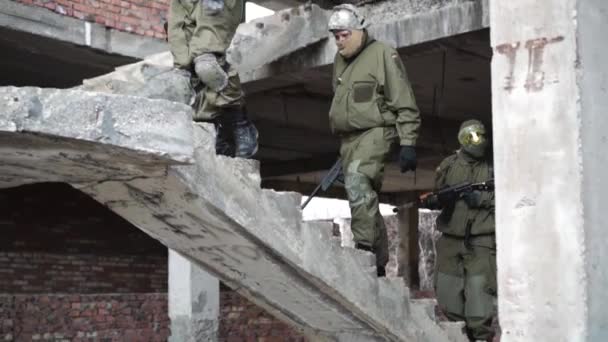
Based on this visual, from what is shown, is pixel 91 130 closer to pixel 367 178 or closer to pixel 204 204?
pixel 204 204

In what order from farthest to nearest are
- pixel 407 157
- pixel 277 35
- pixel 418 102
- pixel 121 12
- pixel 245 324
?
pixel 418 102, pixel 245 324, pixel 121 12, pixel 277 35, pixel 407 157

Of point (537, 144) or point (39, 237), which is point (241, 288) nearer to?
point (537, 144)

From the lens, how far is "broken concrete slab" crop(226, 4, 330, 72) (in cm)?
902

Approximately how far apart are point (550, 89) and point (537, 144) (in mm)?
287

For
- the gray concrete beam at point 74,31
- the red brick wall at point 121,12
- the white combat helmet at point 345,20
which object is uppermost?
the red brick wall at point 121,12

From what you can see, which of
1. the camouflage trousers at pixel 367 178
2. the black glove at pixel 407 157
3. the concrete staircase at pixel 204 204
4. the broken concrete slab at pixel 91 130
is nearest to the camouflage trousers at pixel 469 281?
the concrete staircase at pixel 204 204

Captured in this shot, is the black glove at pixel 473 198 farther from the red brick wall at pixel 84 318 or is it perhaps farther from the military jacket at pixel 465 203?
the red brick wall at pixel 84 318

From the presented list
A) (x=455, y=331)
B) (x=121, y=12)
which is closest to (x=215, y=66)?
(x=455, y=331)

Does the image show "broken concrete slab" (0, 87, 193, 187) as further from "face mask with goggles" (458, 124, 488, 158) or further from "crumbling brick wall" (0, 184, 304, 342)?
"crumbling brick wall" (0, 184, 304, 342)

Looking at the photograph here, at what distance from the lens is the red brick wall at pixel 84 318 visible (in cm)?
956

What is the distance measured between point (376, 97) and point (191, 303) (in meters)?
4.84

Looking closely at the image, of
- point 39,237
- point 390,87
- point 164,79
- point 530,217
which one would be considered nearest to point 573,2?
point 530,217

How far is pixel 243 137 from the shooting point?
6359mm

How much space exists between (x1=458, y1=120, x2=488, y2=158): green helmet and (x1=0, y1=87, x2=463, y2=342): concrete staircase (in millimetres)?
1359
